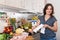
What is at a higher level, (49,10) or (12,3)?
(12,3)

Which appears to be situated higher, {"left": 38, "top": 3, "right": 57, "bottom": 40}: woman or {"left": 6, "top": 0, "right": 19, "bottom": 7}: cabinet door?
{"left": 6, "top": 0, "right": 19, "bottom": 7}: cabinet door

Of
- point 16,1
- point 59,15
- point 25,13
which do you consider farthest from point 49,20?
point 59,15

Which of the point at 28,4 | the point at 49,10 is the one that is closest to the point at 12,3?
the point at 49,10

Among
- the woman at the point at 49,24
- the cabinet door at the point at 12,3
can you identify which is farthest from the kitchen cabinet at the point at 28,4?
the woman at the point at 49,24

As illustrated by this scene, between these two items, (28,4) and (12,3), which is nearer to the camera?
(12,3)

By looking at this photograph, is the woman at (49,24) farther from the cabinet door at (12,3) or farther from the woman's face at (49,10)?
the cabinet door at (12,3)

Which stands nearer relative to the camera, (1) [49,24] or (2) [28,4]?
(1) [49,24]

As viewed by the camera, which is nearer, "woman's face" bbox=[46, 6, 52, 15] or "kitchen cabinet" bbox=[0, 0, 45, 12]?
"kitchen cabinet" bbox=[0, 0, 45, 12]

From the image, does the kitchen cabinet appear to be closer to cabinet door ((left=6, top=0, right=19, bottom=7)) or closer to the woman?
cabinet door ((left=6, top=0, right=19, bottom=7))

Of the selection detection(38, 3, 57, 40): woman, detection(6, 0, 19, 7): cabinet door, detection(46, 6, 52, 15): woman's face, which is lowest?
detection(38, 3, 57, 40): woman

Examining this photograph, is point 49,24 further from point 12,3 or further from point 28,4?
point 28,4

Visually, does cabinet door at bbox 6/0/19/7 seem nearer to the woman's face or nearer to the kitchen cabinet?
the kitchen cabinet

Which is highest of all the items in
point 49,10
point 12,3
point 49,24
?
point 12,3

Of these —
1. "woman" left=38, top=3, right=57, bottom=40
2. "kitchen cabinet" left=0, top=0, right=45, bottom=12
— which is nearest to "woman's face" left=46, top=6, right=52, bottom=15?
"woman" left=38, top=3, right=57, bottom=40
